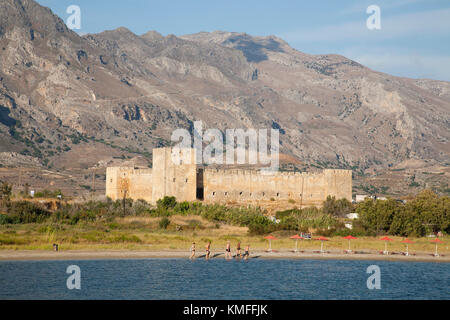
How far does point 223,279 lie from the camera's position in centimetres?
2423

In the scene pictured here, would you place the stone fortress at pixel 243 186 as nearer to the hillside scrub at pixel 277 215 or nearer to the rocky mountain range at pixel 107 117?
the hillside scrub at pixel 277 215

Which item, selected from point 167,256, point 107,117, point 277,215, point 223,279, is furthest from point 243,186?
point 107,117

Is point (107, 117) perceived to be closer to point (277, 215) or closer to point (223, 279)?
point (277, 215)

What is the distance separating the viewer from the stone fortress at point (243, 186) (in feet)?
153

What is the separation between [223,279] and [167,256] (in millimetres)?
5281

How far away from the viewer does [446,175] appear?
4685 inches

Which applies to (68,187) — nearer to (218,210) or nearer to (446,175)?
(218,210)

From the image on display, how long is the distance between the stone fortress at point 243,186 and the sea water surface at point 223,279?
18.4 m

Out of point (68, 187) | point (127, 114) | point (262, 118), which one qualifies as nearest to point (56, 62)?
point (127, 114)

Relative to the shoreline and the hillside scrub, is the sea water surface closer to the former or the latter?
the shoreline

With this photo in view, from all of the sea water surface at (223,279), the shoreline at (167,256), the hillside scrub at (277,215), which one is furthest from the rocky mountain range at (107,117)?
the sea water surface at (223,279)

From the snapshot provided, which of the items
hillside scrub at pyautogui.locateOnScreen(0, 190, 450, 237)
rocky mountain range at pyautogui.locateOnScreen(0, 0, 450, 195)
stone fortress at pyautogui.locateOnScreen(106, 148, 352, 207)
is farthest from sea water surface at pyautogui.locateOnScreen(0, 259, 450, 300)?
rocky mountain range at pyautogui.locateOnScreen(0, 0, 450, 195)
